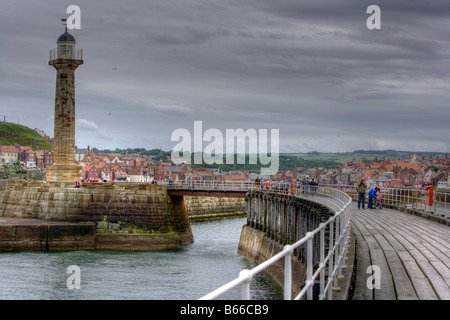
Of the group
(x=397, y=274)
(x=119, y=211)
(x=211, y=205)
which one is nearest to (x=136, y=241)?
(x=119, y=211)

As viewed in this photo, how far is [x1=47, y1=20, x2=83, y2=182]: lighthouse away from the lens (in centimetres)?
4866

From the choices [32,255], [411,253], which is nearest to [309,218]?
[411,253]

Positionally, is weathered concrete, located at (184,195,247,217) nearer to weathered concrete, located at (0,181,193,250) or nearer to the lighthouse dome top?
weathered concrete, located at (0,181,193,250)

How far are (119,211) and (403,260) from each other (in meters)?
34.6

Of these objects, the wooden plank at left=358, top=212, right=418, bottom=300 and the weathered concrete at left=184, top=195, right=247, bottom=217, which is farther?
the weathered concrete at left=184, top=195, right=247, bottom=217

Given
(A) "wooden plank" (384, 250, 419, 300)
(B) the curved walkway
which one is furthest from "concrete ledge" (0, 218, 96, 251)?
(A) "wooden plank" (384, 250, 419, 300)

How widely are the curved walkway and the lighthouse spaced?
110ft

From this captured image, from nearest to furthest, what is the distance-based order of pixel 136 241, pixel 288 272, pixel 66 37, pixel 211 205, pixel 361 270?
pixel 288 272, pixel 361 270, pixel 136 241, pixel 66 37, pixel 211 205

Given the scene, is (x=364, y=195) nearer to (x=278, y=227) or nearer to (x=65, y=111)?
(x=278, y=227)

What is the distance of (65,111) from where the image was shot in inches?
1927

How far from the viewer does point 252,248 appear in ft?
123

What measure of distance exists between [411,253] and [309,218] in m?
14.3
